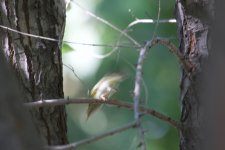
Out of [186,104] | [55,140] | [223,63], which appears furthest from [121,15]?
[223,63]

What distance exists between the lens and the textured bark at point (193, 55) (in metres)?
1.04

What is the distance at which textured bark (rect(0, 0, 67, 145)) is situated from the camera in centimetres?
131

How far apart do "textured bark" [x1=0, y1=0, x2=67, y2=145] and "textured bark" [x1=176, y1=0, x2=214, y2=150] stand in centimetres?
36

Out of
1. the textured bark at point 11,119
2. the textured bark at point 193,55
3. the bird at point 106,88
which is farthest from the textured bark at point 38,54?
the textured bark at point 11,119

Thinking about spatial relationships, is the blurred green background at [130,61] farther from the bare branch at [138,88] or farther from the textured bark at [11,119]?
the textured bark at [11,119]

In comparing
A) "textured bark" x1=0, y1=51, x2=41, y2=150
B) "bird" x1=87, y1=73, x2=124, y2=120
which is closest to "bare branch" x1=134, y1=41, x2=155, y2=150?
"textured bark" x1=0, y1=51, x2=41, y2=150

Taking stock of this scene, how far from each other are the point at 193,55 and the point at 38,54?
400 millimetres

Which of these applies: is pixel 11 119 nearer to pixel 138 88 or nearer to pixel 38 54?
pixel 138 88

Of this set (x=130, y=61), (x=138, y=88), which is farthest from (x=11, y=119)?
(x=130, y=61)

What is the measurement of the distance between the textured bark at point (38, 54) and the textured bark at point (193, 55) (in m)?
0.36

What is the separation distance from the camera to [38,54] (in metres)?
1.33

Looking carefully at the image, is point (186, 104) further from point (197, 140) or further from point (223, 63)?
point (223, 63)

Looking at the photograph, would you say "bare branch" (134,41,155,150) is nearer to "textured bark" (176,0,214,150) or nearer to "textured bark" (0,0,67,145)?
"textured bark" (176,0,214,150)

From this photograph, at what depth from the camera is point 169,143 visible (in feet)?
8.63
